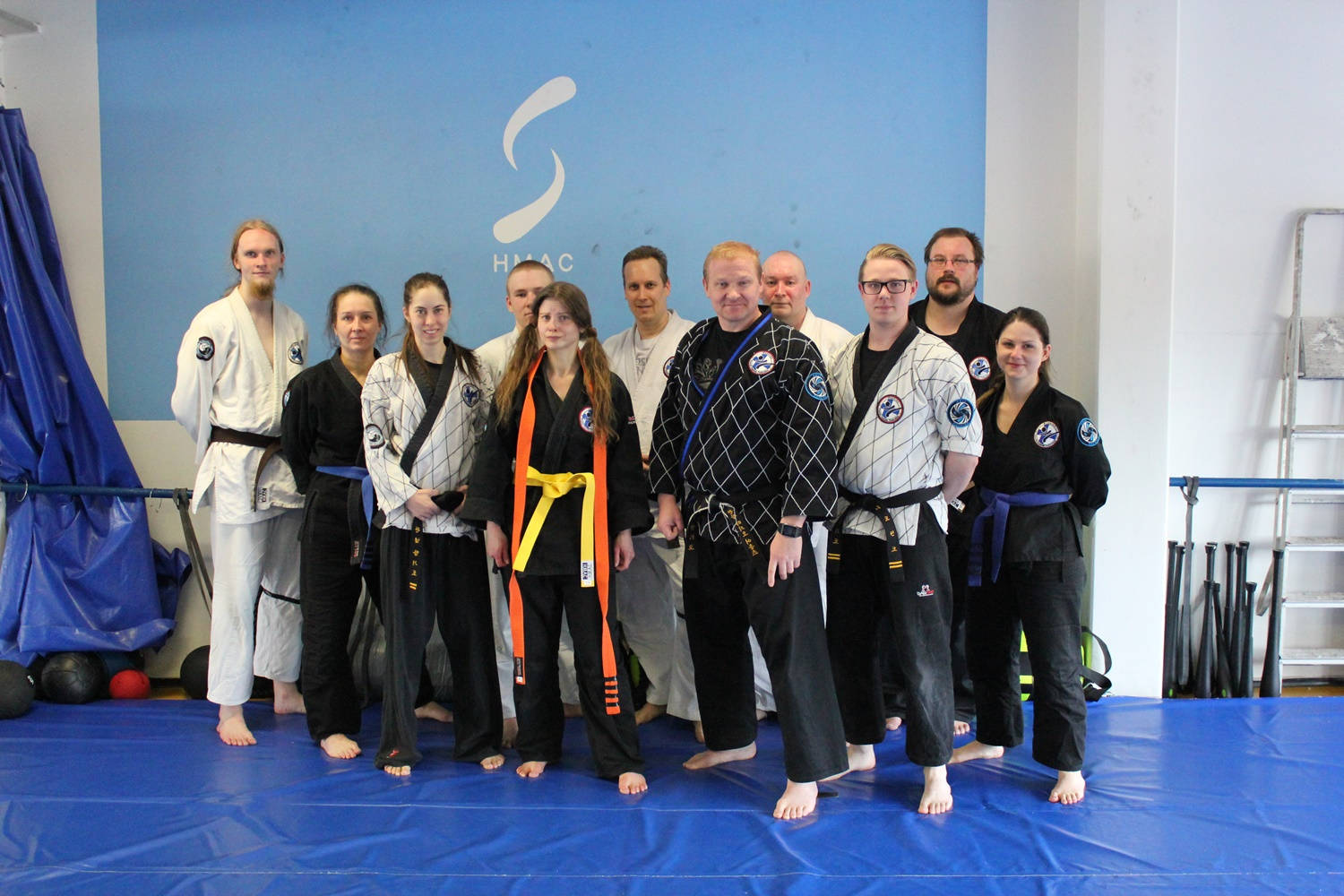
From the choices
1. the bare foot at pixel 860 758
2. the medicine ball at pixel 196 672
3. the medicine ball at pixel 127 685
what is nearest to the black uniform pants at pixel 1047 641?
the bare foot at pixel 860 758

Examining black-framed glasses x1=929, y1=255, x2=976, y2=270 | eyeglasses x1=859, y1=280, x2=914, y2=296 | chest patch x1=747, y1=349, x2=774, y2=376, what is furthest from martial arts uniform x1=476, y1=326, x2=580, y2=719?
black-framed glasses x1=929, y1=255, x2=976, y2=270

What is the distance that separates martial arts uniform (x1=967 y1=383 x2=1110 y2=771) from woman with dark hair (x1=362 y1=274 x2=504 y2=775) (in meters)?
1.59

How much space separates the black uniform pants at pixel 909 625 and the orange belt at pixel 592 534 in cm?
67

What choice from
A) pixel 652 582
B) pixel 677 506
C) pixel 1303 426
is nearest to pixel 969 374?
pixel 677 506

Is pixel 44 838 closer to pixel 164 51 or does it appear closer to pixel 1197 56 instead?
pixel 164 51

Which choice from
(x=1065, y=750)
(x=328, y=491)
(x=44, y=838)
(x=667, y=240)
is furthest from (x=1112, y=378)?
(x=44, y=838)

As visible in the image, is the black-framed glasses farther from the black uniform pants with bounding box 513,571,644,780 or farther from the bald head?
the black uniform pants with bounding box 513,571,644,780

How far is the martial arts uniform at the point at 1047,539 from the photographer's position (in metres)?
2.56

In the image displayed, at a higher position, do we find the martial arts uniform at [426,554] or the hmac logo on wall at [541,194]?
the hmac logo on wall at [541,194]

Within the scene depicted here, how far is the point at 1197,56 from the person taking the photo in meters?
3.77

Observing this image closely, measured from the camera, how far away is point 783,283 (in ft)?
9.94

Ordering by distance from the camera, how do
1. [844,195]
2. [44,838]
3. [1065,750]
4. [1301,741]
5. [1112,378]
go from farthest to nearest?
[844,195] < [1112,378] < [1301,741] < [1065,750] < [44,838]

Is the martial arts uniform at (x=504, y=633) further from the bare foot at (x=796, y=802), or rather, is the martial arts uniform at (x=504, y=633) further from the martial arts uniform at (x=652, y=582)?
the bare foot at (x=796, y=802)

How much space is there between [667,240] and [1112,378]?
75.3 inches
